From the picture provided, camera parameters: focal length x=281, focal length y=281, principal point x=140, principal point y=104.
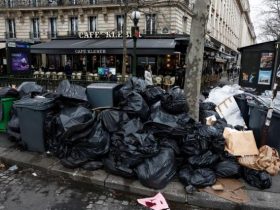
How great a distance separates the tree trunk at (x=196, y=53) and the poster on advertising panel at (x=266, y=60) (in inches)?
211

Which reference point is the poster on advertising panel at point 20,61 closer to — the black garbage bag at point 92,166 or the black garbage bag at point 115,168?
the black garbage bag at point 92,166

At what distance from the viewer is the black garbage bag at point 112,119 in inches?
169

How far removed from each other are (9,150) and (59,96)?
1486mm

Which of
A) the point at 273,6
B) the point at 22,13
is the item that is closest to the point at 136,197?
the point at 22,13

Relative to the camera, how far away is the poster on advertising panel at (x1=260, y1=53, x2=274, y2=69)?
9555 millimetres

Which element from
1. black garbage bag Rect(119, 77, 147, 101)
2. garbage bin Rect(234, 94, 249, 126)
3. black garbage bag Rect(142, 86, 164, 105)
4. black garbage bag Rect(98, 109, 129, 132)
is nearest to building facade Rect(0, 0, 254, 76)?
garbage bin Rect(234, 94, 249, 126)

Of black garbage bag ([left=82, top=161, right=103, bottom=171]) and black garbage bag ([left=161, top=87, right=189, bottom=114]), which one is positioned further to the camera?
black garbage bag ([left=161, top=87, right=189, bottom=114])

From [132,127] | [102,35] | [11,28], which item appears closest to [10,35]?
[11,28]

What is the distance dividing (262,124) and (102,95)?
2.67 m

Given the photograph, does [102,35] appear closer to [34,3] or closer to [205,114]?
[34,3]

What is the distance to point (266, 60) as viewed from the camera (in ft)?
31.7

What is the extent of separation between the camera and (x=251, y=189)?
3.72 m

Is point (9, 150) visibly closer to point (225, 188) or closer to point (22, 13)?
point (225, 188)

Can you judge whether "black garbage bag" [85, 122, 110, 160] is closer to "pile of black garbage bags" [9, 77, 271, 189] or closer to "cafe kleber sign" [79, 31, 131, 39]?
"pile of black garbage bags" [9, 77, 271, 189]
